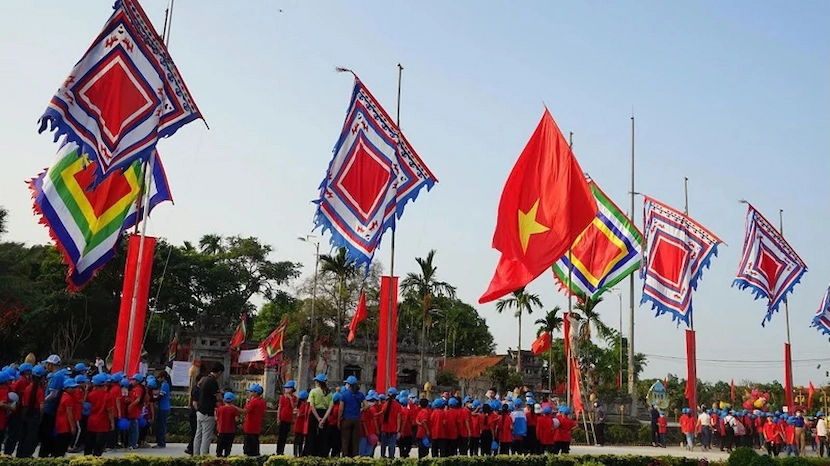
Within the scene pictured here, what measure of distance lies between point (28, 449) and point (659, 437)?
72.8ft

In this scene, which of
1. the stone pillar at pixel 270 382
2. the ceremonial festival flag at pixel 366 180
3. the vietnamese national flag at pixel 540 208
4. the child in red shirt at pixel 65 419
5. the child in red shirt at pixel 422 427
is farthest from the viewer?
the stone pillar at pixel 270 382

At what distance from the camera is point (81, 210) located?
17703 millimetres

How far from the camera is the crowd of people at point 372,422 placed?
14.5 meters

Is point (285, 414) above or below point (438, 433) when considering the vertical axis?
above

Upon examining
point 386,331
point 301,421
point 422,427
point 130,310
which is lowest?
point 422,427

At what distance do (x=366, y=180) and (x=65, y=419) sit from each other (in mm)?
8969

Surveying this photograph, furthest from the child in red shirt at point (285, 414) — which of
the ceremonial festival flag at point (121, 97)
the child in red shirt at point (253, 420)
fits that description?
the ceremonial festival flag at point (121, 97)

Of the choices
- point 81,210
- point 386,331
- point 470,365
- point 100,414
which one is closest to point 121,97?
point 81,210

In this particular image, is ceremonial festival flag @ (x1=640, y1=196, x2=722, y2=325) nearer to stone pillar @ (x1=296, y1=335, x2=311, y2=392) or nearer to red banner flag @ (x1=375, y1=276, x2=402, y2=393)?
red banner flag @ (x1=375, y1=276, x2=402, y2=393)

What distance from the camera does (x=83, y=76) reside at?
16109 millimetres

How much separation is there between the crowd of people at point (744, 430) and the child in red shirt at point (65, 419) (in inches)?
800

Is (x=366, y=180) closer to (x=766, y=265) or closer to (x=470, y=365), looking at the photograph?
(x=766, y=265)

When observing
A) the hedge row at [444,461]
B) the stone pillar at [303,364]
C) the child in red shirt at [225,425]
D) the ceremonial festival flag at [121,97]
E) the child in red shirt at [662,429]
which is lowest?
the child in red shirt at [662,429]

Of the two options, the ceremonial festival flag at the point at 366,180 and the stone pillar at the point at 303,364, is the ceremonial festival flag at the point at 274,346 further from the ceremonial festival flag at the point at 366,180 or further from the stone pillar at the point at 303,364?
the ceremonial festival flag at the point at 366,180
